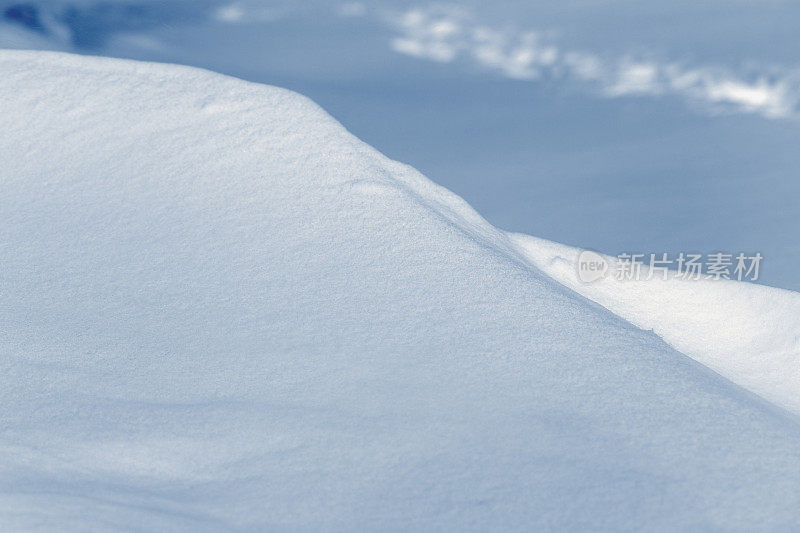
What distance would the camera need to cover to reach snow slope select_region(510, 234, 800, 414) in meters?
5.05

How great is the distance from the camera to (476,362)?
3287mm

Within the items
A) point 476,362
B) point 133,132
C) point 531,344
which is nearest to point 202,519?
point 476,362

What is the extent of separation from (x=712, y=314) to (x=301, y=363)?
3.26 m

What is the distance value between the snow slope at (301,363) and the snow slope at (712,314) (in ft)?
2.37

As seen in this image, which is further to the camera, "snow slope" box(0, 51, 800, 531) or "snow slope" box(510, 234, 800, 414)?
"snow slope" box(510, 234, 800, 414)

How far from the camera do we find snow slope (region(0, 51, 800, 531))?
2611mm

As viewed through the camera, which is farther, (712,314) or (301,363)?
(712,314)

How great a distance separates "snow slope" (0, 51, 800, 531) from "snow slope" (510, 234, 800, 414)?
723 mm

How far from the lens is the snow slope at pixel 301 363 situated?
2611 millimetres

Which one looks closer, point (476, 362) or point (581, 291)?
point (476, 362)

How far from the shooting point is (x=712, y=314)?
5586 mm

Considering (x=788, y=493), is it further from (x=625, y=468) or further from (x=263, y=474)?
(x=263, y=474)

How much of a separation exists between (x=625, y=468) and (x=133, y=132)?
351 cm

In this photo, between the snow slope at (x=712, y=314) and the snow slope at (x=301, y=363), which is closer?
the snow slope at (x=301, y=363)
